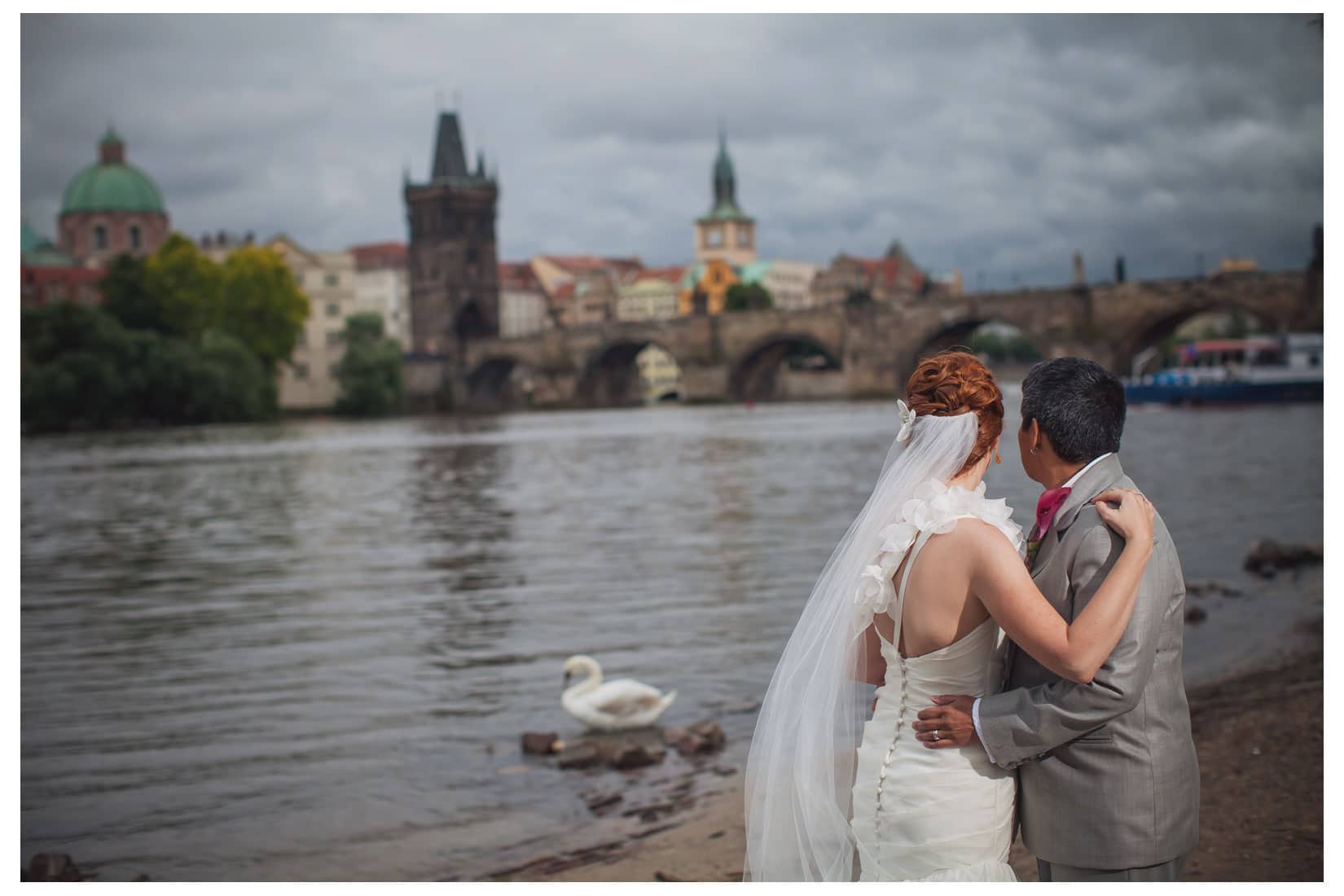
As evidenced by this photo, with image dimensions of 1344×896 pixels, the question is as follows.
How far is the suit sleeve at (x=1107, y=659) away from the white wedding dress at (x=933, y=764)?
0.13 metres

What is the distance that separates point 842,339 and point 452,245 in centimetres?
3499

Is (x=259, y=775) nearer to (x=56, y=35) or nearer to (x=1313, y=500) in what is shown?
(x=56, y=35)

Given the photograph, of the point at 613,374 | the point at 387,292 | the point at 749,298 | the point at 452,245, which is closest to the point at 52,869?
the point at 613,374

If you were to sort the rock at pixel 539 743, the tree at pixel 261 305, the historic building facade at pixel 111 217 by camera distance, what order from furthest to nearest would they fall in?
the historic building facade at pixel 111 217
the tree at pixel 261 305
the rock at pixel 539 743

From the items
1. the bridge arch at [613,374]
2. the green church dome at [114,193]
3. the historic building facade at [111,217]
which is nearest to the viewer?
the green church dome at [114,193]

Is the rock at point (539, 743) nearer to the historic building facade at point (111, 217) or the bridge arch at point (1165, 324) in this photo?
the bridge arch at point (1165, 324)

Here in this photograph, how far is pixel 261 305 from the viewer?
53.5m

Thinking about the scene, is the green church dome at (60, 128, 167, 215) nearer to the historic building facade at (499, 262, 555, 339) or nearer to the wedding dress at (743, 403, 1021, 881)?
the historic building facade at (499, 262, 555, 339)

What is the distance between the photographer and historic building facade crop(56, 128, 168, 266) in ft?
207

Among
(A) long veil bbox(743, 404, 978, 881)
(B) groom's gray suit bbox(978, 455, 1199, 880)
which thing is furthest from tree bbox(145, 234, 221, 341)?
(B) groom's gray suit bbox(978, 455, 1199, 880)

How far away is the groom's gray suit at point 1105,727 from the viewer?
198 cm

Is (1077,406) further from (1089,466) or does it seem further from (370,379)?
(370,379)

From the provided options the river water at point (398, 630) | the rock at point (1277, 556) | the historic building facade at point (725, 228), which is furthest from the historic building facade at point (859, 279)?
the rock at point (1277, 556)

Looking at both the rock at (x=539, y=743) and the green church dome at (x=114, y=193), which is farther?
the green church dome at (x=114, y=193)
